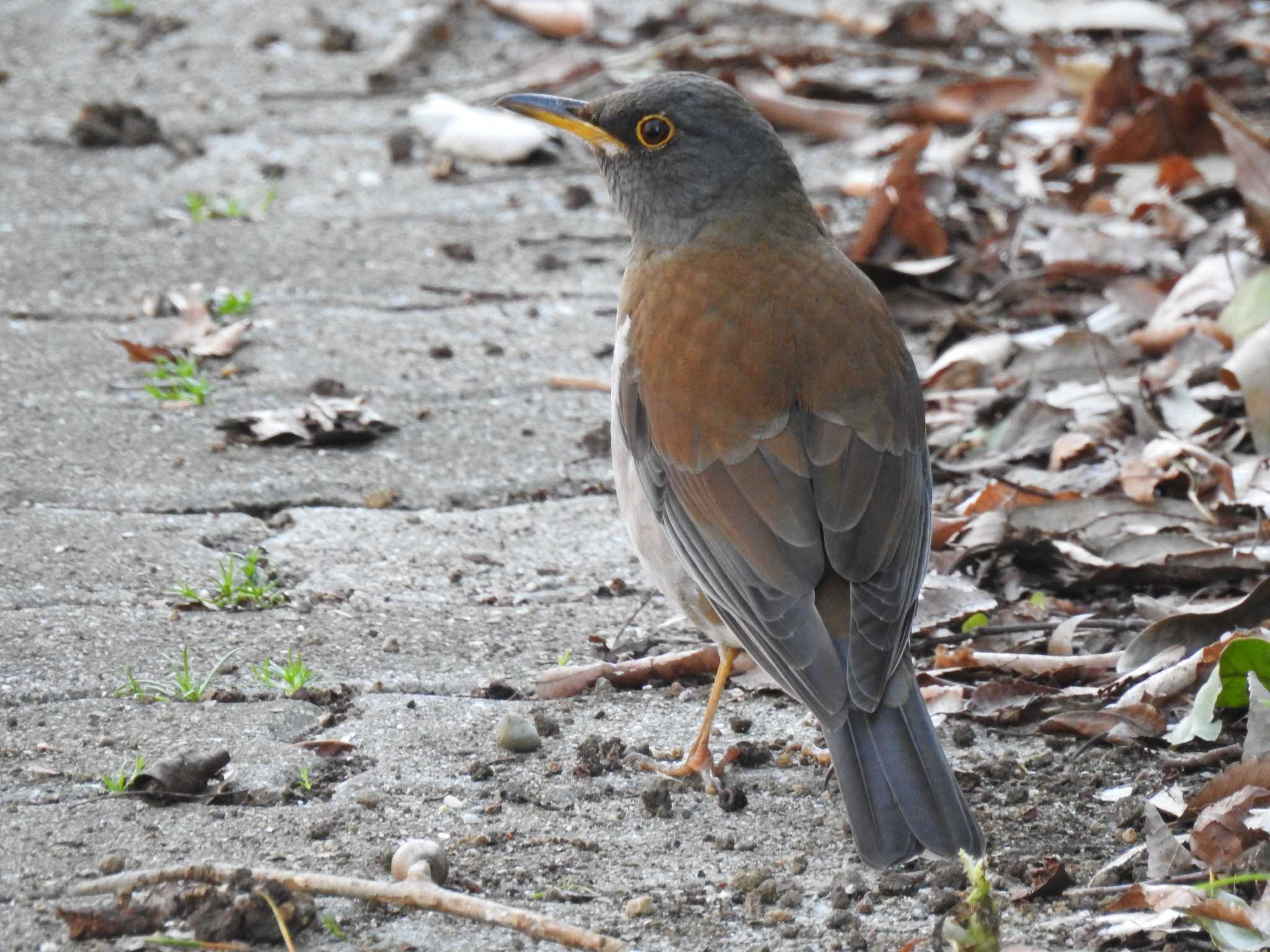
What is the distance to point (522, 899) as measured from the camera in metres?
3.24

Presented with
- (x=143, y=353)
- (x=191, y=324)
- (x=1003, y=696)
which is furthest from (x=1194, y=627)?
(x=191, y=324)

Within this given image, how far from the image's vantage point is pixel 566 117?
16.4ft

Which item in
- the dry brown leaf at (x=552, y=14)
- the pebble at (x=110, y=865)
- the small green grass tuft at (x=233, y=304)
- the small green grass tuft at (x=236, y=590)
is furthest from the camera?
the dry brown leaf at (x=552, y=14)

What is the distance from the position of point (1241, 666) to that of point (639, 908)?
158 cm

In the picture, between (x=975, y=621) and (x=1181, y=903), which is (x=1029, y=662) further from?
(x=1181, y=903)

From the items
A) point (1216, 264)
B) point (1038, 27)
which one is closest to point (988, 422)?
point (1216, 264)

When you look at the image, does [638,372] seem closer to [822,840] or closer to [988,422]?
[822,840]

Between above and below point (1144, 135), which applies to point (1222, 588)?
below

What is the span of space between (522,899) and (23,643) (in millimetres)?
1687

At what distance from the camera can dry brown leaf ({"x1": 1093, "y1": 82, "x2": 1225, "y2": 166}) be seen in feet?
24.8

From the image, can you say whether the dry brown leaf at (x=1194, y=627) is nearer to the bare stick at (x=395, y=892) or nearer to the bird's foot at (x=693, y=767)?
the bird's foot at (x=693, y=767)

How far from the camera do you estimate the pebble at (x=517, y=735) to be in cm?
392

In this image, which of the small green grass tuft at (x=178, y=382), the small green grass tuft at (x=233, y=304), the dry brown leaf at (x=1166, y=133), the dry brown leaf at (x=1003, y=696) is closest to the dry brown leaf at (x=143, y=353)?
the small green grass tuft at (x=178, y=382)

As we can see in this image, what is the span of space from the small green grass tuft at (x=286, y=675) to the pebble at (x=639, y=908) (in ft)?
4.02
